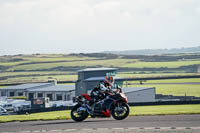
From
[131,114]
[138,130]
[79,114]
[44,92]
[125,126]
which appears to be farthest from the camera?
[44,92]

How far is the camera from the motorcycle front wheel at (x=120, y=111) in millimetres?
22219

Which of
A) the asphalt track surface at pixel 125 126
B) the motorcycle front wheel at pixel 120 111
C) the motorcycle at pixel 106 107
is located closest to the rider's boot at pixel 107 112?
the motorcycle at pixel 106 107

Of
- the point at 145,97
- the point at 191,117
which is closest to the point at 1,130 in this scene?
the point at 191,117

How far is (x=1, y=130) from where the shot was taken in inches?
818

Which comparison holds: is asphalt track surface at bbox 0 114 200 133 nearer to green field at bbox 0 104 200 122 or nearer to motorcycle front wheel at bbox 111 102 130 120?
motorcycle front wheel at bbox 111 102 130 120

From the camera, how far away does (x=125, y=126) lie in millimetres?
19828

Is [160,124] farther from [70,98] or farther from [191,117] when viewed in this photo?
[70,98]

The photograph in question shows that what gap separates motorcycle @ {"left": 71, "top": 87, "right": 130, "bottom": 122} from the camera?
22250mm

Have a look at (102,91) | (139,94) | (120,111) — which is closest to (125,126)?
(120,111)

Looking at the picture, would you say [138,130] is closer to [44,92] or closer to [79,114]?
[79,114]

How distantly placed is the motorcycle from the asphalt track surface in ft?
1.38

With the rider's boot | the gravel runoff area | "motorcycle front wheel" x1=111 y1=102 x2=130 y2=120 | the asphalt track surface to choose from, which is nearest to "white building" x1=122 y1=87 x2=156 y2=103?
the rider's boot

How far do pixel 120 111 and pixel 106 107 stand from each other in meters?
0.71

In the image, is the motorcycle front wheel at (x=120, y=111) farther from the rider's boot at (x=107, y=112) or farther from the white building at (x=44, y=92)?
the white building at (x=44, y=92)
